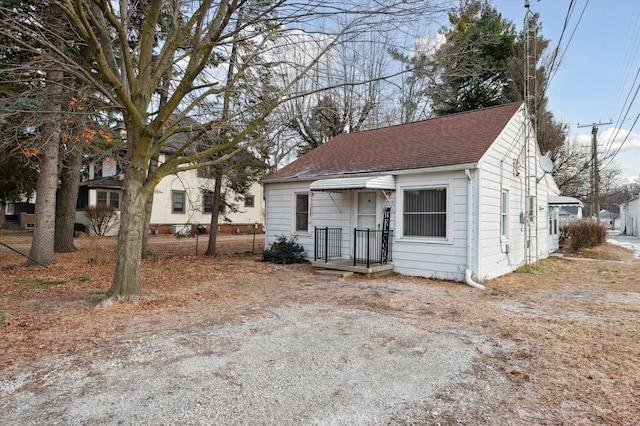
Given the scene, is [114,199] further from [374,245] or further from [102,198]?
[374,245]

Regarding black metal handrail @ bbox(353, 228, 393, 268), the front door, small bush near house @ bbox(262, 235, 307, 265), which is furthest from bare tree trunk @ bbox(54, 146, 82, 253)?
black metal handrail @ bbox(353, 228, 393, 268)

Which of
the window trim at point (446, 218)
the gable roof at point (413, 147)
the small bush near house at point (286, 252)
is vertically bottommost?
the small bush near house at point (286, 252)

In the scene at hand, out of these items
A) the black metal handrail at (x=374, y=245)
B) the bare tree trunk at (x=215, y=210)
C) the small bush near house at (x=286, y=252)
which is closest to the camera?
the black metal handrail at (x=374, y=245)

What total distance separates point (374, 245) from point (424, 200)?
1813 mm

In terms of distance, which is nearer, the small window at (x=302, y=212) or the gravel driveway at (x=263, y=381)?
the gravel driveway at (x=263, y=381)

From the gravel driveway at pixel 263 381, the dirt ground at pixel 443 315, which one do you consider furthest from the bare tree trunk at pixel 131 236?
the gravel driveway at pixel 263 381

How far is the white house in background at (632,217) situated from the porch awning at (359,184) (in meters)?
32.1

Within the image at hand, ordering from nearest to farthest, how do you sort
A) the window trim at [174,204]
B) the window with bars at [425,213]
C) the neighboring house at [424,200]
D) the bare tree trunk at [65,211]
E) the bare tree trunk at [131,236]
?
1. the bare tree trunk at [131,236]
2. the neighboring house at [424,200]
3. the window with bars at [425,213]
4. the bare tree trunk at [65,211]
5. the window trim at [174,204]

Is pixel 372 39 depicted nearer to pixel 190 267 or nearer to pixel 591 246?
pixel 190 267

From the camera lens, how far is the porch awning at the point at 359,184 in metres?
8.85

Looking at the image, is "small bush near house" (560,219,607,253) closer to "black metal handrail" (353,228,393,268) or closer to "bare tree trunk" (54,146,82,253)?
"black metal handrail" (353,228,393,268)

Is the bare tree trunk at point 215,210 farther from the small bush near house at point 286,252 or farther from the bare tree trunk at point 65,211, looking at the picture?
the bare tree trunk at point 65,211

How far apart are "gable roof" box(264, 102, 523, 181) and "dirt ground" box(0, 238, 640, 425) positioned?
2.90m

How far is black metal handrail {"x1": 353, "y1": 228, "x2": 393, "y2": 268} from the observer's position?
9.54 metres
